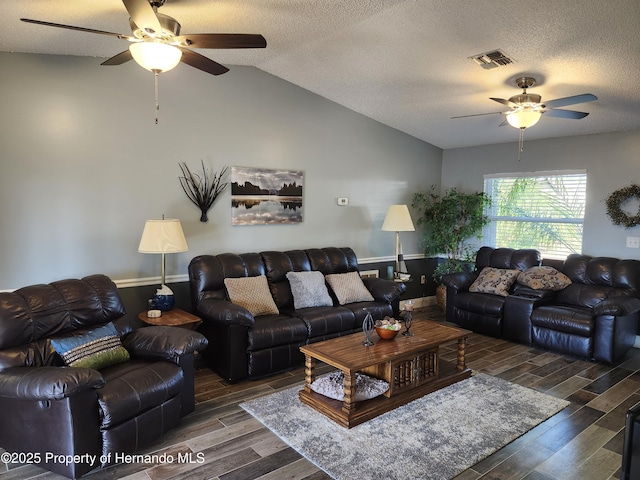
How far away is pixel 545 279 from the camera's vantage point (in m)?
Answer: 4.96

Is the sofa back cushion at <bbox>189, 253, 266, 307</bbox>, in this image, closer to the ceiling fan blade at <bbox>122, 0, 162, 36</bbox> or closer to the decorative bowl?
the decorative bowl

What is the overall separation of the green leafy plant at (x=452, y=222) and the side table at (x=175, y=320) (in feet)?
12.8

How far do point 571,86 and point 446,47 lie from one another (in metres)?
1.33

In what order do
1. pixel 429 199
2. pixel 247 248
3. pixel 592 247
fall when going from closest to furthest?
pixel 247 248
pixel 592 247
pixel 429 199

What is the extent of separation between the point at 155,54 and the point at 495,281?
178 inches

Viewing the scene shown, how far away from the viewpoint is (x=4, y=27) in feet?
9.52

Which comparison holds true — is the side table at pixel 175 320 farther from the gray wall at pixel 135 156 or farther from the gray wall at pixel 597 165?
the gray wall at pixel 597 165

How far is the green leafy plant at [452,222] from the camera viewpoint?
6223 millimetres

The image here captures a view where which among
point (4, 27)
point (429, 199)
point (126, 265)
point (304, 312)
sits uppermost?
point (4, 27)

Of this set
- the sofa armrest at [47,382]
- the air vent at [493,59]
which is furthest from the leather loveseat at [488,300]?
the sofa armrest at [47,382]

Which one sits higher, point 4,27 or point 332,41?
point 332,41

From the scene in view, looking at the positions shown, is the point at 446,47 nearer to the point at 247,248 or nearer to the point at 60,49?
the point at 247,248

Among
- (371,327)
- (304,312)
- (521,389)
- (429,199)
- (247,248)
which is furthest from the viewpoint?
(429,199)

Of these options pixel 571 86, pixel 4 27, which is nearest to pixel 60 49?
pixel 4 27
